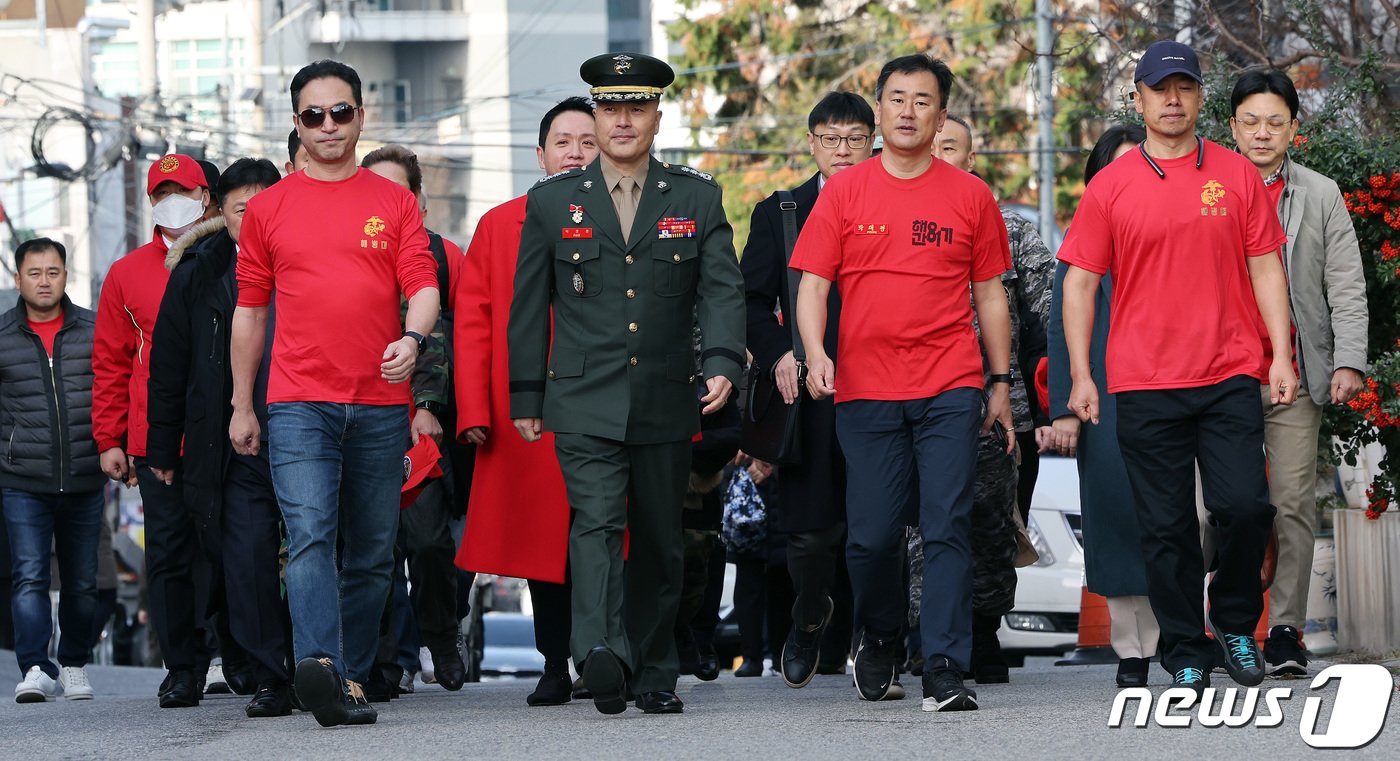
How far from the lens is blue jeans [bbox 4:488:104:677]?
10961mm

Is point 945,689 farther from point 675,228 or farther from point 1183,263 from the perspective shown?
point 675,228

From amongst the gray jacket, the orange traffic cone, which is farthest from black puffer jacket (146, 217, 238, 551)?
the orange traffic cone

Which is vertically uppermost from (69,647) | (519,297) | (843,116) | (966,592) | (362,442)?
(843,116)

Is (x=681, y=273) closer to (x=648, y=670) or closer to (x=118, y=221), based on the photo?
(x=648, y=670)

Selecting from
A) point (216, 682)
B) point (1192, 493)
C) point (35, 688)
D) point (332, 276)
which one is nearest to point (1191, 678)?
point (1192, 493)

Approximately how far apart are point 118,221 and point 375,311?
125 feet

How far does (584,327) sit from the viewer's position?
25.1 ft

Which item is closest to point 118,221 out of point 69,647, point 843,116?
point 69,647

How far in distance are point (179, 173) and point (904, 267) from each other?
139 inches

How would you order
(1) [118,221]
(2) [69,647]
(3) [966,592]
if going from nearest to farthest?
1. (3) [966,592]
2. (2) [69,647]
3. (1) [118,221]

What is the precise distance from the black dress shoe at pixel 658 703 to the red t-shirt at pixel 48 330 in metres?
4.85

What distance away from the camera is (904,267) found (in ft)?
24.9

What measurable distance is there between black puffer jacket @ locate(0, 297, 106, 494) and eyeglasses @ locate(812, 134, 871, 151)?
12.8 ft

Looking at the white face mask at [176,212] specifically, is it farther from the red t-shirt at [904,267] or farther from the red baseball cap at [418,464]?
the red t-shirt at [904,267]
